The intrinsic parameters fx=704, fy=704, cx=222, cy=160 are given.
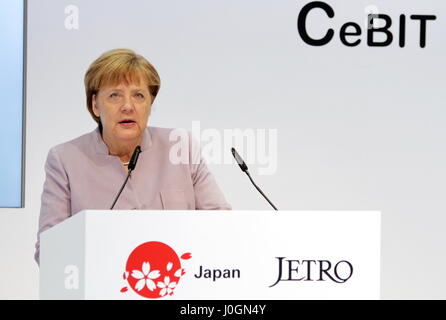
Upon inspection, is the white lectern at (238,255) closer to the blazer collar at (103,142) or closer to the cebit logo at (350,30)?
the blazer collar at (103,142)

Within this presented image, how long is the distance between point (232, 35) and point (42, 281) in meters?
1.52

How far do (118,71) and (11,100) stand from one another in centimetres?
56

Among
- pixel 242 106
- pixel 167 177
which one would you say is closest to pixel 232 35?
pixel 242 106

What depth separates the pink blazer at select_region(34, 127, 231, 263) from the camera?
3.31 m

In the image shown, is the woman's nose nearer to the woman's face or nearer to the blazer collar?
the woman's face

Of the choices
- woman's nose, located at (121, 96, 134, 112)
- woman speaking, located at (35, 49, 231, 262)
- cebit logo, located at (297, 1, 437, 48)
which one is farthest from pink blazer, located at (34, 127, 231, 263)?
cebit logo, located at (297, 1, 437, 48)

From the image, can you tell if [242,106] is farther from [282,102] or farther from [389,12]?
[389,12]

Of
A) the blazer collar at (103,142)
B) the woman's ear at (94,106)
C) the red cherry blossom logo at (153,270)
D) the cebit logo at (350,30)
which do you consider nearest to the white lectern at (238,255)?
the red cherry blossom logo at (153,270)

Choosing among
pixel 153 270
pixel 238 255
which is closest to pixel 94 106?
pixel 153 270

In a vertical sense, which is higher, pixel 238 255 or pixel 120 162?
pixel 120 162

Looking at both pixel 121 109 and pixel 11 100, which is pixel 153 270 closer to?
pixel 121 109

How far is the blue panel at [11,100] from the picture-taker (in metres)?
3.46

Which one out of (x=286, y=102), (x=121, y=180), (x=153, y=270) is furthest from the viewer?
(x=286, y=102)

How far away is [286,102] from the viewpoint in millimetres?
3600
